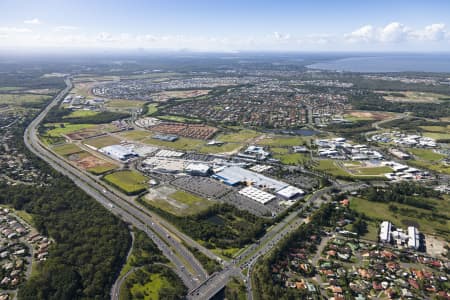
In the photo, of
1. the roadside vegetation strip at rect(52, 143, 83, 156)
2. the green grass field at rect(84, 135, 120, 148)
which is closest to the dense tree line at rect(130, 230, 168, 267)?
the roadside vegetation strip at rect(52, 143, 83, 156)

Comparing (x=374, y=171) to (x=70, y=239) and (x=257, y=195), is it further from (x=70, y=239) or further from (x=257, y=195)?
(x=70, y=239)

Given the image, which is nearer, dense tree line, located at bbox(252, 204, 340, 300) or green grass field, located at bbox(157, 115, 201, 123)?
dense tree line, located at bbox(252, 204, 340, 300)

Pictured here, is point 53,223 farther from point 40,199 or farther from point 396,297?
point 396,297

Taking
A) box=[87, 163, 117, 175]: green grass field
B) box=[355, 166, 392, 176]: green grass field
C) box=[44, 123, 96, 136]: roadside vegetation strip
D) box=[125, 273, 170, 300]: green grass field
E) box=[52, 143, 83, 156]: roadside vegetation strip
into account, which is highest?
box=[44, 123, 96, 136]: roadside vegetation strip

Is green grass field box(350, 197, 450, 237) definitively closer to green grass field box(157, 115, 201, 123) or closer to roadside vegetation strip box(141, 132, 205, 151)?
roadside vegetation strip box(141, 132, 205, 151)

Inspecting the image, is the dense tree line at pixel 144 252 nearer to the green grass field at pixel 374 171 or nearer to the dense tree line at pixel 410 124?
the green grass field at pixel 374 171
